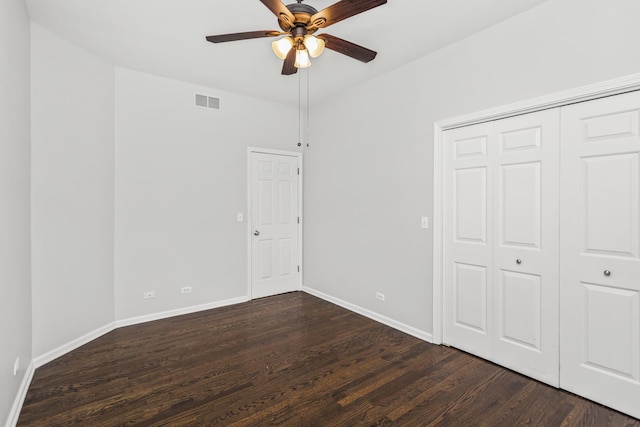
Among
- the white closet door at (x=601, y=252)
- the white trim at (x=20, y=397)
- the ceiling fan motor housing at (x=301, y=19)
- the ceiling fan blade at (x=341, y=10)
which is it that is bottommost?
the white trim at (x=20, y=397)

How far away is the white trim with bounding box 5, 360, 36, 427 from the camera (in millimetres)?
1876

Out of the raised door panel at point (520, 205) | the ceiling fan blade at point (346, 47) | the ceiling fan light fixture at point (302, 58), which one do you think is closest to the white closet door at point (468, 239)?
the raised door panel at point (520, 205)

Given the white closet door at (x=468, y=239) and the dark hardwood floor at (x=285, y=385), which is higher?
the white closet door at (x=468, y=239)

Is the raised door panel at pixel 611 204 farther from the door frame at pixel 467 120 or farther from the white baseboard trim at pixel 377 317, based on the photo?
the white baseboard trim at pixel 377 317

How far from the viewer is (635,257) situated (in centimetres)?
197

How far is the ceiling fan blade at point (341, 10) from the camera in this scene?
1.76m

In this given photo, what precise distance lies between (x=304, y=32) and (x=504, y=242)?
224 centimetres

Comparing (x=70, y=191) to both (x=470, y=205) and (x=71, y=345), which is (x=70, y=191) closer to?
(x=71, y=345)

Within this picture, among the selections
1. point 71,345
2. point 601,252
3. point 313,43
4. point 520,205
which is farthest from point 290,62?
point 71,345

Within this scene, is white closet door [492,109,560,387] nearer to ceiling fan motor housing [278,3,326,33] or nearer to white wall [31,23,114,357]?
ceiling fan motor housing [278,3,326,33]

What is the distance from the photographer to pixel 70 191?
2900 mm

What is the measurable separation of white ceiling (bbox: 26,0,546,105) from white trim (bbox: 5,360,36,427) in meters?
2.80

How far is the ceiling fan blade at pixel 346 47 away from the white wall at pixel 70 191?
245 cm

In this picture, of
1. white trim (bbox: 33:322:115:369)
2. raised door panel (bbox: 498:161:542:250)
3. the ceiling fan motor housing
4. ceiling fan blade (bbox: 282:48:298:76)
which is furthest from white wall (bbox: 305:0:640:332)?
white trim (bbox: 33:322:115:369)
